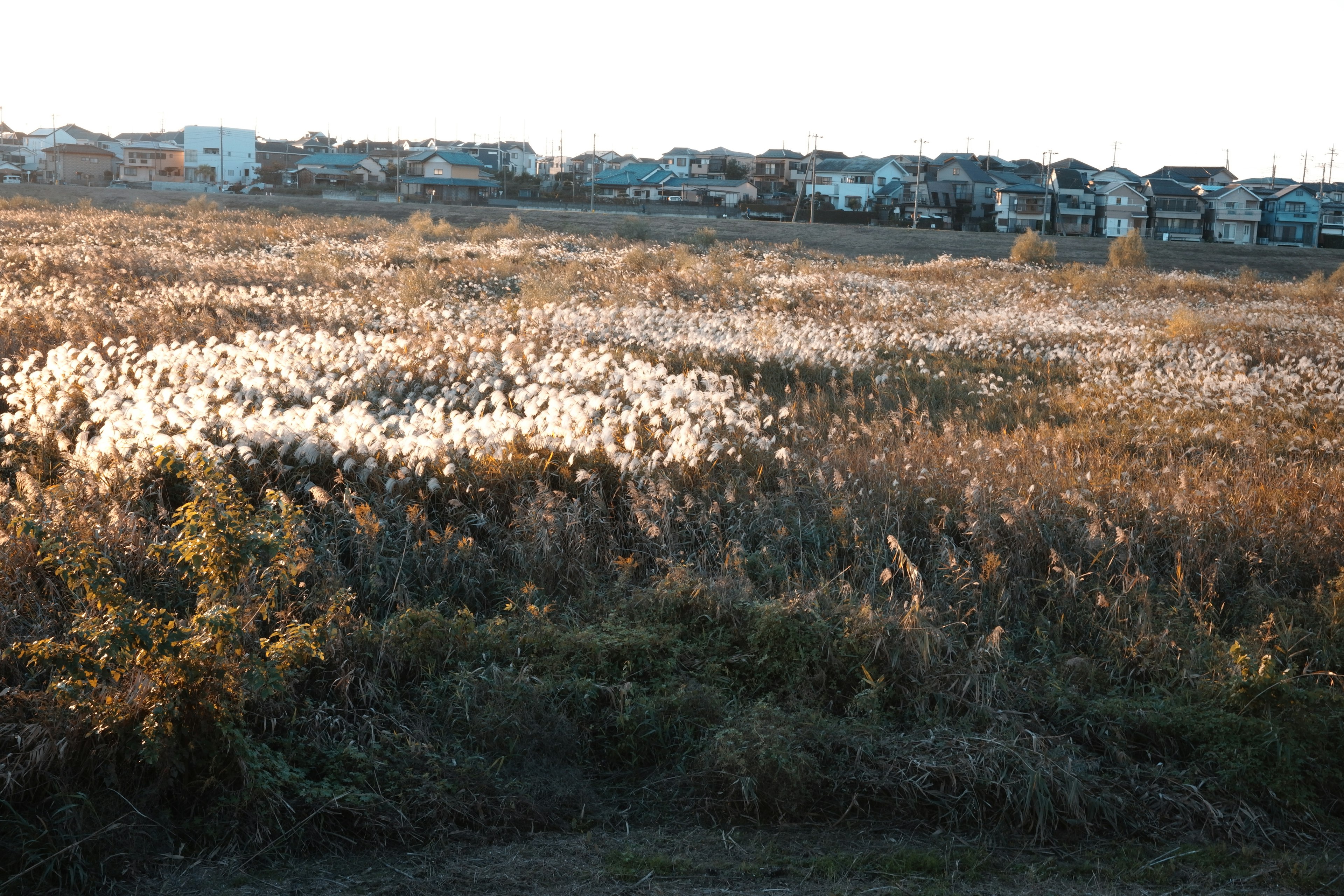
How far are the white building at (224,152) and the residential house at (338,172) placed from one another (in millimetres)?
11770

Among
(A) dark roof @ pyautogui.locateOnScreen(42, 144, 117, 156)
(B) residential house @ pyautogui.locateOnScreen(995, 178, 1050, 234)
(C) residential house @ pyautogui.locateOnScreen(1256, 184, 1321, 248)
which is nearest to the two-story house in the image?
(C) residential house @ pyautogui.locateOnScreen(1256, 184, 1321, 248)

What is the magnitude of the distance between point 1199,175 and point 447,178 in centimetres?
6844

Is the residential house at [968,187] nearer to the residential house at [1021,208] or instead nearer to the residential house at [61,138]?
the residential house at [1021,208]

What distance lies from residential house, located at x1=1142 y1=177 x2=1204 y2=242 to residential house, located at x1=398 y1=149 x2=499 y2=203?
52.3m

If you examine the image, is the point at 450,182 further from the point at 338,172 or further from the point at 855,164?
the point at 855,164

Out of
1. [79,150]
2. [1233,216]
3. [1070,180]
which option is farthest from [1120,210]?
[79,150]

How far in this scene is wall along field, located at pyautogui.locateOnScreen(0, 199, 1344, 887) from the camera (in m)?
3.85

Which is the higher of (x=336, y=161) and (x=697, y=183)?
(x=336, y=161)

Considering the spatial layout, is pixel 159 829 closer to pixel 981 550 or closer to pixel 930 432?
pixel 981 550

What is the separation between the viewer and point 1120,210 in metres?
79.8

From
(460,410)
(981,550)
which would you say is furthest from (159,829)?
(460,410)

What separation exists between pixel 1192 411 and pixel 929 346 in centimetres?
375

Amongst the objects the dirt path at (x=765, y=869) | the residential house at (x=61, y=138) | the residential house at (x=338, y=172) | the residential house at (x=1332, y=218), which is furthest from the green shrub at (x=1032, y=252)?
the residential house at (x=61, y=138)

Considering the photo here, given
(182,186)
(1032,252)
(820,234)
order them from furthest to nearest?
1. (182,186)
2. (820,234)
3. (1032,252)
